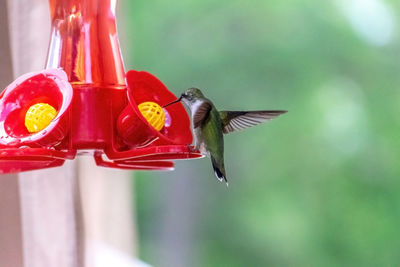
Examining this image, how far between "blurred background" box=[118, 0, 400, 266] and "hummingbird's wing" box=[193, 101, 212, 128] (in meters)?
0.91

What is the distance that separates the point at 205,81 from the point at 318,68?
0.45 meters

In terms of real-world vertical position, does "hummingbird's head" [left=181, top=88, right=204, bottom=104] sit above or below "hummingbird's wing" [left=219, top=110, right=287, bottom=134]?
above

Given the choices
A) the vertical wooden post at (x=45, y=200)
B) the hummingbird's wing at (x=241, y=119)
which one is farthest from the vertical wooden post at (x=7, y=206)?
the hummingbird's wing at (x=241, y=119)

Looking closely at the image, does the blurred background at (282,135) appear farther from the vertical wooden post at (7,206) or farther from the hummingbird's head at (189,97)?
the hummingbird's head at (189,97)

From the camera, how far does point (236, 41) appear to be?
248 cm

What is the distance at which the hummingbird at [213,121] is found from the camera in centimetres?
145

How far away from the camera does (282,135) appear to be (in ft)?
8.07

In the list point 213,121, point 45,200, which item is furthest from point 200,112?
point 45,200

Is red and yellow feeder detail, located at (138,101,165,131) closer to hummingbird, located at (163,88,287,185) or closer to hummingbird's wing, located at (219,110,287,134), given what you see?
hummingbird, located at (163,88,287,185)

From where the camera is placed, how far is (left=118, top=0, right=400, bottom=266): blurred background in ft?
7.61

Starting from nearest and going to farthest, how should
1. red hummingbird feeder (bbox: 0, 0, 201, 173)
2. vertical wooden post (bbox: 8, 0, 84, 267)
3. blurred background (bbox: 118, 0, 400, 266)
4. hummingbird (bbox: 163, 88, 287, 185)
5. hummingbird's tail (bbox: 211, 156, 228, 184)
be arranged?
1. red hummingbird feeder (bbox: 0, 0, 201, 173)
2. hummingbird (bbox: 163, 88, 287, 185)
3. hummingbird's tail (bbox: 211, 156, 228, 184)
4. vertical wooden post (bbox: 8, 0, 84, 267)
5. blurred background (bbox: 118, 0, 400, 266)

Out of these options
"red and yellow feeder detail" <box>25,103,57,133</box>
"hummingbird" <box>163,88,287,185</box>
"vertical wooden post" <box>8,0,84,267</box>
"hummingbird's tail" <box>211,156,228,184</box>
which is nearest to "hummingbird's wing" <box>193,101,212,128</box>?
"hummingbird" <box>163,88,287,185</box>

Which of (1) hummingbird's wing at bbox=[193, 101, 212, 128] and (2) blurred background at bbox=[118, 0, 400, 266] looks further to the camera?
(2) blurred background at bbox=[118, 0, 400, 266]

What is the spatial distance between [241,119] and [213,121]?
12cm
